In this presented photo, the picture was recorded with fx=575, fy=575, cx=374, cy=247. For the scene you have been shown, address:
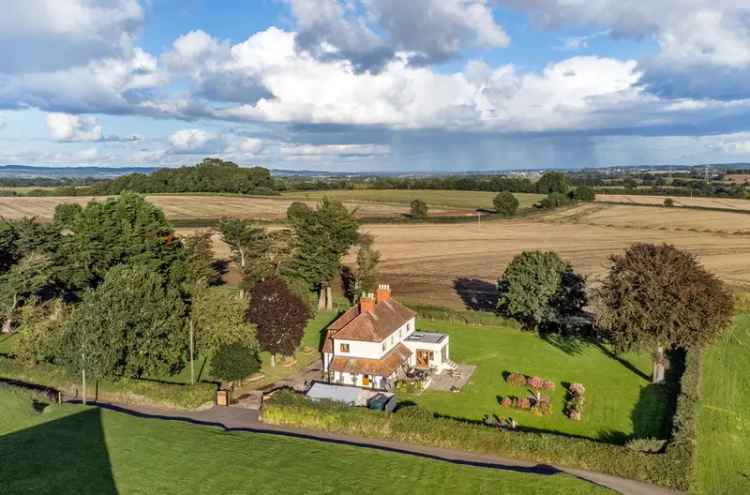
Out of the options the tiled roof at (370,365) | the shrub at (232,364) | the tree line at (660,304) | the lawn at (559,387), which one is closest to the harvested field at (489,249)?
the lawn at (559,387)

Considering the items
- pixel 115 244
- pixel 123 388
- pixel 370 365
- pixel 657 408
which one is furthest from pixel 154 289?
pixel 657 408

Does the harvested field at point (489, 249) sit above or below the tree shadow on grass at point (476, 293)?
above

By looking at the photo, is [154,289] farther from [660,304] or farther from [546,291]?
[660,304]

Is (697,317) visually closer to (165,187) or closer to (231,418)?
(231,418)

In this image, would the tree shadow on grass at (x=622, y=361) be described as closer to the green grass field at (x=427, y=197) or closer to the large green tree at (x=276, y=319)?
the large green tree at (x=276, y=319)

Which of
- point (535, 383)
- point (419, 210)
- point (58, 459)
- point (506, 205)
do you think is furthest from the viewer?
point (506, 205)

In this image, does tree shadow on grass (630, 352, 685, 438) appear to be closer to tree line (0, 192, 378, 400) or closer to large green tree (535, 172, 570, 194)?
tree line (0, 192, 378, 400)
